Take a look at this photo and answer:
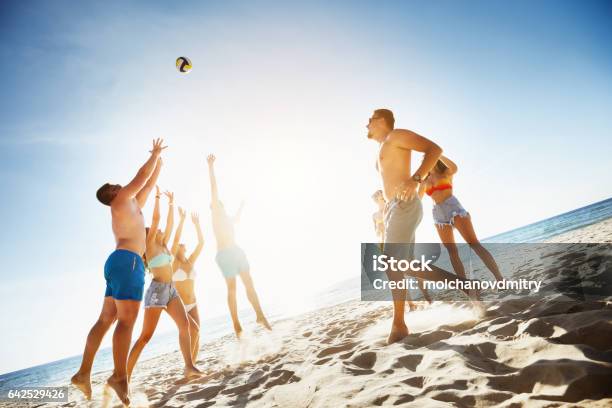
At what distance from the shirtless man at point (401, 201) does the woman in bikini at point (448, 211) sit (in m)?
1.16

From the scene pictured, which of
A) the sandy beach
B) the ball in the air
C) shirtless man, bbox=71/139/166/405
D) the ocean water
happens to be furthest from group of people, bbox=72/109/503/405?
the ocean water

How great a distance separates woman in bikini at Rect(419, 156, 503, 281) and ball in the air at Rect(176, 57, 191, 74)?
5.70 metres

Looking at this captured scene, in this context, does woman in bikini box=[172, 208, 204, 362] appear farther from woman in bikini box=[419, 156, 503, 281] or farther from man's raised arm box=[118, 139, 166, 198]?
woman in bikini box=[419, 156, 503, 281]

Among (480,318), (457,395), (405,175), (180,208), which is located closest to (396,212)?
(405,175)

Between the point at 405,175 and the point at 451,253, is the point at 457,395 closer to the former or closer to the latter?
the point at 405,175

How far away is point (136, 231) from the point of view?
327 centimetres

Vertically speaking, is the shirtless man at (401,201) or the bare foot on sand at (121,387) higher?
the shirtless man at (401,201)

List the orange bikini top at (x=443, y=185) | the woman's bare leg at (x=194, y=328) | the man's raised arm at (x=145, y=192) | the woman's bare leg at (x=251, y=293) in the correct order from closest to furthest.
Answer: the man's raised arm at (x=145, y=192)
the orange bikini top at (x=443, y=185)
the woman's bare leg at (x=194, y=328)
the woman's bare leg at (x=251, y=293)

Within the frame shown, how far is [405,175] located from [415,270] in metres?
1.07

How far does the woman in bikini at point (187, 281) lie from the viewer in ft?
16.3

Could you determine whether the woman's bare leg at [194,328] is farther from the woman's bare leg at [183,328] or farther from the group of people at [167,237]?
the woman's bare leg at [183,328]

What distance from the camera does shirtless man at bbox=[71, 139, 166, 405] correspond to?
9.30 ft

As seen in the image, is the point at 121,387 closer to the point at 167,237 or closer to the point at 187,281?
the point at 167,237

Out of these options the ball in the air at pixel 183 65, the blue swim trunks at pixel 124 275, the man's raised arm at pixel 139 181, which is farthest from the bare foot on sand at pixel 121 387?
the ball in the air at pixel 183 65
